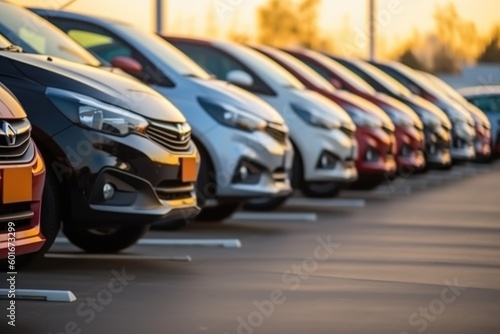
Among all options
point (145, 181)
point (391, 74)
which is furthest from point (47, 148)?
point (391, 74)

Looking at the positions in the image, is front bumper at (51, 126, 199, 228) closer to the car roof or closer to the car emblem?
the car emblem

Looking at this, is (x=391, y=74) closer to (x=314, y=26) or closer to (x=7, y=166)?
(x=7, y=166)

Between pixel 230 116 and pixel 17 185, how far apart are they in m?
5.54

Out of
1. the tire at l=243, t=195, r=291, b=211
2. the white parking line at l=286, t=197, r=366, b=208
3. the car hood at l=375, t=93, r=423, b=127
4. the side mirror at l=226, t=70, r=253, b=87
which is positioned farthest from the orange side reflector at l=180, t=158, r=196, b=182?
the car hood at l=375, t=93, r=423, b=127

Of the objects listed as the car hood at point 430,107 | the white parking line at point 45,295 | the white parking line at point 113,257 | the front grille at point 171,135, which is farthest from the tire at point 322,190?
the white parking line at point 45,295

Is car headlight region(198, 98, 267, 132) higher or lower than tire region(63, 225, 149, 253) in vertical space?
higher

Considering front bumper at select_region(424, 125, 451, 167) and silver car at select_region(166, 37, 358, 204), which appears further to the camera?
front bumper at select_region(424, 125, 451, 167)

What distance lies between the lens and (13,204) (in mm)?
7578

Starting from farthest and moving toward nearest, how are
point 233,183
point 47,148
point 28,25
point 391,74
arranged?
point 391,74
point 233,183
point 28,25
point 47,148

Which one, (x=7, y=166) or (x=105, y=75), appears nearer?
(x=7, y=166)

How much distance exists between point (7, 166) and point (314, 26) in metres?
96.6

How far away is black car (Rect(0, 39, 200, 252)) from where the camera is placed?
31.2 ft

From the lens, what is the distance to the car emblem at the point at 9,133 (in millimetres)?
7617

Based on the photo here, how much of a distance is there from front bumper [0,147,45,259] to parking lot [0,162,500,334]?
0.33 metres
